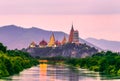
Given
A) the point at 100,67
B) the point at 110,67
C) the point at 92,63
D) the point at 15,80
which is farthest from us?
the point at 92,63

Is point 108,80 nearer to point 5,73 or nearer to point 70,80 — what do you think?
point 70,80

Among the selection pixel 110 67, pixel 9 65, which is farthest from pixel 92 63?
pixel 9 65

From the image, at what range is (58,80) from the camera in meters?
74.6

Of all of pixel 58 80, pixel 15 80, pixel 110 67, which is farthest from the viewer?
pixel 110 67

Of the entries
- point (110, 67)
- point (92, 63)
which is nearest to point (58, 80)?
point (110, 67)

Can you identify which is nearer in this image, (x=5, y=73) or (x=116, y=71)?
(x=5, y=73)

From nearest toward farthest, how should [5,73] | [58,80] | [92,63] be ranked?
[58,80] → [5,73] → [92,63]

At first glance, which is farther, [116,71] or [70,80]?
[116,71]

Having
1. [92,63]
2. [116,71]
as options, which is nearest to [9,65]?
[116,71]

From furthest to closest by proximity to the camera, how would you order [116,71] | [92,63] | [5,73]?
1. [92,63]
2. [116,71]
3. [5,73]

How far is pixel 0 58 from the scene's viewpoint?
8169 centimetres

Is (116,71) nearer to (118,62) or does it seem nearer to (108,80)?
(118,62)

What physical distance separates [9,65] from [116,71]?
24473 mm

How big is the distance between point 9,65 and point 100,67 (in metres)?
38.9
